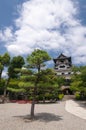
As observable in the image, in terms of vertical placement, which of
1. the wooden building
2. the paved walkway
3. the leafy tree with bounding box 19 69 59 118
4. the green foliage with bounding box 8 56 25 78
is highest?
the wooden building

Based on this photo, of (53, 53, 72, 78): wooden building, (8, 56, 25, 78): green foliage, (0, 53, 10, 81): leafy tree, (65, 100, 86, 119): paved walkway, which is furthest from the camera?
(53, 53, 72, 78): wooden building

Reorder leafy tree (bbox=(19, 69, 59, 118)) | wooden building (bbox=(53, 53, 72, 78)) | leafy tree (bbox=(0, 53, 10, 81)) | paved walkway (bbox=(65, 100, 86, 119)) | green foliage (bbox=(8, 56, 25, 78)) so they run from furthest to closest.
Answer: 1. wooden building (bbox=(53, 53, 72, 78))
2. green foliage (bbox=(8, 56, 25, 78))
3. leafy tree (bbox=(0, 53, 10, 81))
4. paved walkway (bbox=(65, 100, 86, 119))
5. leafy tree (bbox=(19, 69, 59, 118))

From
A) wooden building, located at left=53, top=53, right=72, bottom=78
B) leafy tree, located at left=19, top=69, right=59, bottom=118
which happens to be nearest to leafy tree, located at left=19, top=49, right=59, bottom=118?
leafy tree, located at left=19, top=69, right=59, bottom=118

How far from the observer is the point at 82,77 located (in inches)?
1228

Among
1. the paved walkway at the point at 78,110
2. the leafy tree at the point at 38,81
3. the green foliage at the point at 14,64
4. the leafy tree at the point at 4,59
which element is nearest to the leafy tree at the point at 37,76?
the leafy tree at the point at 38,81

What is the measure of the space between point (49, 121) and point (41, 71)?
15.0ft

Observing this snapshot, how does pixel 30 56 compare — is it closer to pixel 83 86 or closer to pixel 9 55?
pixel 83 86

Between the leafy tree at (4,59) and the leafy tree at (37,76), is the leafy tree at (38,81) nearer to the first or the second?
the leafy tree at (37,76)

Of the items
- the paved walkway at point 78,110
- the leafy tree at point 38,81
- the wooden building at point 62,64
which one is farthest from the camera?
the wooden building at point 62,64

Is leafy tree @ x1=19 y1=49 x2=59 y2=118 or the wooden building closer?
leafy tree @ x1=19 y1=49 x2=59 y2=118

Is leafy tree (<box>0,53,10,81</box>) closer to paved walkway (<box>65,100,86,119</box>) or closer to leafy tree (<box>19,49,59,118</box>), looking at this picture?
paved walkway (<box>65,100,86,119</box>)

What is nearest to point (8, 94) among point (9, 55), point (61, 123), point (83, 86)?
point (9, 55)

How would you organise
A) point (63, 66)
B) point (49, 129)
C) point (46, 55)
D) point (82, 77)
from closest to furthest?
point (49, 129), point (46, 55), point (82, 77), point (63, 66)

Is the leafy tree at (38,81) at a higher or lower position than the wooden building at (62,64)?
lower
